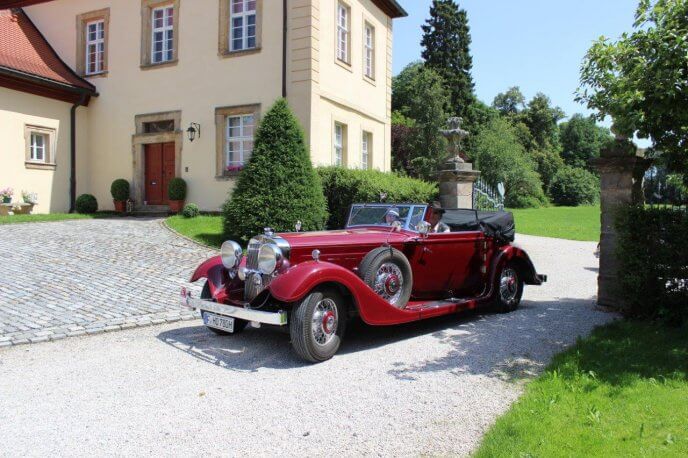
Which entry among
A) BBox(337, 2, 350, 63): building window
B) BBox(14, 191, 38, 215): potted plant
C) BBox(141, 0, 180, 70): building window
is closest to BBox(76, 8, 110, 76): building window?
BBox(141, 0, 180, 70): building window

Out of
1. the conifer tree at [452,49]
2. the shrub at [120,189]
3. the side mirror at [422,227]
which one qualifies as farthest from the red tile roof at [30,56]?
the conifer tree at [452,49]

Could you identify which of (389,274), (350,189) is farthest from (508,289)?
(350,189)

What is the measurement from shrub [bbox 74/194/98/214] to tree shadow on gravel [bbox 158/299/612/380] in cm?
1321

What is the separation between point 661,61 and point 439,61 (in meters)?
39.3

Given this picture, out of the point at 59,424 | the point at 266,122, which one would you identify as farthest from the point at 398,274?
the point at 266,122

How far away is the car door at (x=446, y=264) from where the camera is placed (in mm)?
6227

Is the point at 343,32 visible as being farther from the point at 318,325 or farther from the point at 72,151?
the point at 318,325

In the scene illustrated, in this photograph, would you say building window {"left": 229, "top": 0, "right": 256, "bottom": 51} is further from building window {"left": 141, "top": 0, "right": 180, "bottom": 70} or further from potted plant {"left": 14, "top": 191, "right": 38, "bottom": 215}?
potted plant {"left": 14, "top": 191, "right": 38, "bottom": 215}

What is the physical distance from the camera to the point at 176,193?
55.0ft

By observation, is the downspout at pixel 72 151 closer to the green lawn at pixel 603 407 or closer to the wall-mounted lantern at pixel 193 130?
the wall-mounted lantern at pixel 193 130

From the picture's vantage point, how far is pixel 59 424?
3588 mm

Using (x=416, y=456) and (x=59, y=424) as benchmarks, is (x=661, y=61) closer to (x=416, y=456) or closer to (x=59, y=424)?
(x=416, y=456)

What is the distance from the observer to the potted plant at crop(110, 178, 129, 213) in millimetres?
17812

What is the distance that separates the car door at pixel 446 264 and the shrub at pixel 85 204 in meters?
14.8
